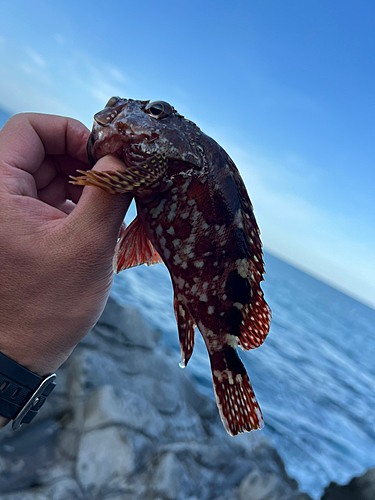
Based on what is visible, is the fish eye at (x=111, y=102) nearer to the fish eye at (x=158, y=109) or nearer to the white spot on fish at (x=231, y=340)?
the fish eye at (x=158, y=109)

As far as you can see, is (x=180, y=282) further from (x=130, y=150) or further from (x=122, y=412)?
(x=122, y=412)

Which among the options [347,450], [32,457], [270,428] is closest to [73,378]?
[32,457]

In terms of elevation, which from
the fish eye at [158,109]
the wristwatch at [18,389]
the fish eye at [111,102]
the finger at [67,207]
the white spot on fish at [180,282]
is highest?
the fish eye at [158,109]

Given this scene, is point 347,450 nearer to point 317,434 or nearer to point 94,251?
point 317,434

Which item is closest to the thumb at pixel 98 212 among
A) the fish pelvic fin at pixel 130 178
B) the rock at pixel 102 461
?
the fish pelvic fin at pixel 130 178

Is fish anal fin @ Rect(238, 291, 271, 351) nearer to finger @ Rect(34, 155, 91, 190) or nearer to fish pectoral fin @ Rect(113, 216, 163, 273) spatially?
fish pectoral fin @ Rect(113, 216, 163, 273)

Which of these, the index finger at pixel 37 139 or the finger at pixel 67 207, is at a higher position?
the index finger at pixel 37 139
